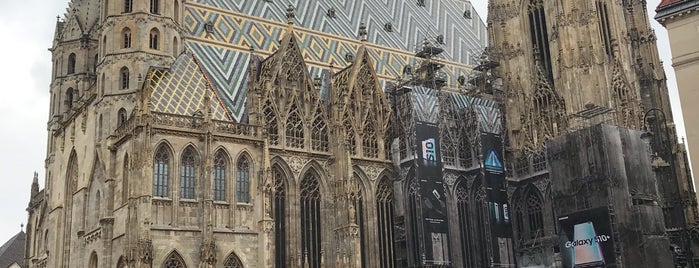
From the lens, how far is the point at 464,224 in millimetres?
40188

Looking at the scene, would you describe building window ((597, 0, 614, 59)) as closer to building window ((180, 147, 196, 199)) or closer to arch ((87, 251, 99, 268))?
building window ((180, 147, 196, 199))

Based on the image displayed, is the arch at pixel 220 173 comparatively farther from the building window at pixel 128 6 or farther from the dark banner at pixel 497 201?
the dark banner at pixel 497 201

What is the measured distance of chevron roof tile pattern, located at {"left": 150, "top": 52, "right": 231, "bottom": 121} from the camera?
32.6 metres

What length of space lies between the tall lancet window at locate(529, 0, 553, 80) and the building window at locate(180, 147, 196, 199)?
70.5 feet

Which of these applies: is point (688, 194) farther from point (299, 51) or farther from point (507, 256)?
point (299, 51)

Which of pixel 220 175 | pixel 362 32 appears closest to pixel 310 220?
pixel 220 175

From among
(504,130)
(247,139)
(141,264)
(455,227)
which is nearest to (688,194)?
(504,130)

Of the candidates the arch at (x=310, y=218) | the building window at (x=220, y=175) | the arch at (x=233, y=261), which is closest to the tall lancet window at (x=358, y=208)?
the arch at (x=310, y=218)

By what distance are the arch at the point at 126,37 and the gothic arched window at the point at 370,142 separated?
38.5 feet

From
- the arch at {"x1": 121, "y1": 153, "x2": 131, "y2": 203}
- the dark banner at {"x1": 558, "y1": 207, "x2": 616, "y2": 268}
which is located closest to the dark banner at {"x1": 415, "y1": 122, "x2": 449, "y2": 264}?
the dark banner at {"x1": 558, "y1": 207, "x2": 616, "y2": 268}

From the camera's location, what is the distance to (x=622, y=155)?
35.5 meters

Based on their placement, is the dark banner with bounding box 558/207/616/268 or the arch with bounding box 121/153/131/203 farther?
the dark banner with bounding box 558/207/616/268

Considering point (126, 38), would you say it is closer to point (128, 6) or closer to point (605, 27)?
point (128, 6)

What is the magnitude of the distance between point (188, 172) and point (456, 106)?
16269 mm
